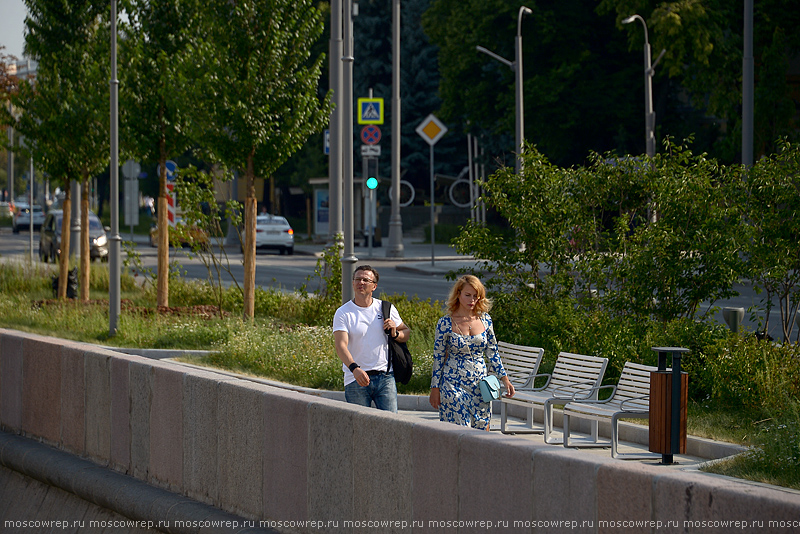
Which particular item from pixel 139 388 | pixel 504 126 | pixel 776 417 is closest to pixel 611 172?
pixel 776 417

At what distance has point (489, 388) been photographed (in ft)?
23.9

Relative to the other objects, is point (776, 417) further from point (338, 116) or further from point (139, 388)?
point (338, 116)

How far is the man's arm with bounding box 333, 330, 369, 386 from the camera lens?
748cm

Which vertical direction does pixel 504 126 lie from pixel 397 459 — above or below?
above

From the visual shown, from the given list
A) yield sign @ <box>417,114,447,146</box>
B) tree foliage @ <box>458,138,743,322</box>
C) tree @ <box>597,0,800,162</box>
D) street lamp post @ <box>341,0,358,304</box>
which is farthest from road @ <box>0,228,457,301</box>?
tree @ <box>597,0,800,162</box>

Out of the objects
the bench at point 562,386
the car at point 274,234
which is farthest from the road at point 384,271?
the bench at point 562,386

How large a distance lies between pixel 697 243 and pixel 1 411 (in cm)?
678

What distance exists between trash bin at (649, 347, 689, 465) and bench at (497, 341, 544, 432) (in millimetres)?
2153

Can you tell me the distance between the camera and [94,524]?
25.1ft

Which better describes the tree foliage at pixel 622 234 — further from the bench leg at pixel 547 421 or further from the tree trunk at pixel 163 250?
the tree trunk at pixel 163 250

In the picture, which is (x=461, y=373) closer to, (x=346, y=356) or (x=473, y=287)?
(x=473, y=287)

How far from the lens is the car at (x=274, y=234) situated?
40628 mm

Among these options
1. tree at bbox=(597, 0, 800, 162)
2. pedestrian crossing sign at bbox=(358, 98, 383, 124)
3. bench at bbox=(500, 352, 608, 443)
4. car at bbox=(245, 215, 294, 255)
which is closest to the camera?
bench at bbox=(500, 352, 608, 443)

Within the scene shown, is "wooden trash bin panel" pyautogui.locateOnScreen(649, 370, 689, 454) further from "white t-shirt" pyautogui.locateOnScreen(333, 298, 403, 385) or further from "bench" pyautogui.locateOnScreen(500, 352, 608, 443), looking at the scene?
"white t-shirt" pyautogui.locateOnScreen(333, 298, 403, 385)
